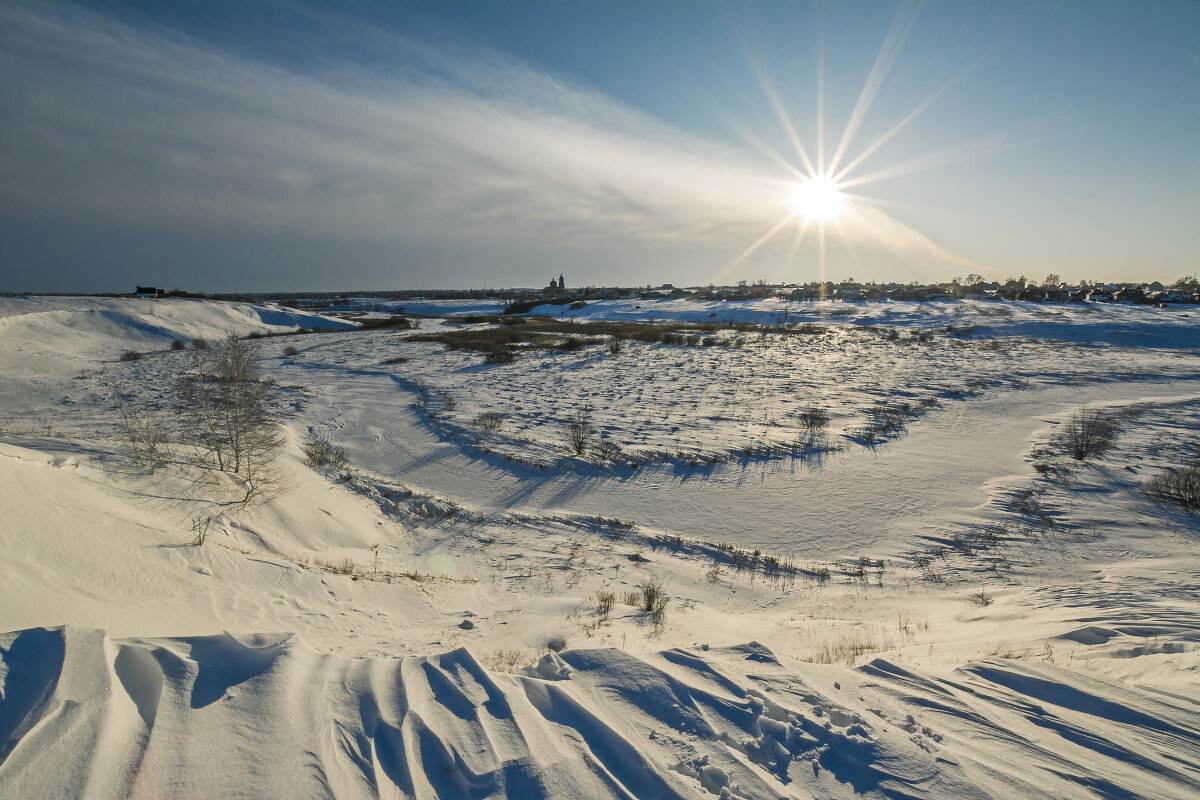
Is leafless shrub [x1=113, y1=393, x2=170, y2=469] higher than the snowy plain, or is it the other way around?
leafless shrub [x1=113, y1=393, x2=170, y2=469]

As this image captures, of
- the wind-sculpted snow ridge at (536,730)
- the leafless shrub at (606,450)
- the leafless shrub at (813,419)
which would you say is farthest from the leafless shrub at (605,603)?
the leafless shrub at (813,419)

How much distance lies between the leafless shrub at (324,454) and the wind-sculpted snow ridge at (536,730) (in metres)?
7.09

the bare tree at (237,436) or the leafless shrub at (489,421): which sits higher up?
the bare tree at (237,436)

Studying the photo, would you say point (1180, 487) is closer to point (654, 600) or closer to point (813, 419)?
point (813, 419)

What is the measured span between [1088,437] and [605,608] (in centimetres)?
1171

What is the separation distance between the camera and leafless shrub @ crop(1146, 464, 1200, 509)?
7757 millimetres

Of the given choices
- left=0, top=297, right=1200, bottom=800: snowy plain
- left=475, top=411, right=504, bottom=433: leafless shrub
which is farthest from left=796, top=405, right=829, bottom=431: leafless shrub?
left=475, top=411, right=504, bottom=433: leafless shrub

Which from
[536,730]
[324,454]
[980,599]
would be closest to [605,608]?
[536,730]

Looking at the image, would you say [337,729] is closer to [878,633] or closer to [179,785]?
[179,785]

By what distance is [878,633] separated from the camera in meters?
4.91

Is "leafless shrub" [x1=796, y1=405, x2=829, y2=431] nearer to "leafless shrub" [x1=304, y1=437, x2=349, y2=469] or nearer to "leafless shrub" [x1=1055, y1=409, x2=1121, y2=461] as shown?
"leafless shrub" [x1=1055, y1=409, x2=1121, y2=461]

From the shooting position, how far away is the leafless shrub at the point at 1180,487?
25.4 feet

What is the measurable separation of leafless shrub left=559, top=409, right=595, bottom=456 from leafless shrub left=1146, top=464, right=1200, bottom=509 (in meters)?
9.97

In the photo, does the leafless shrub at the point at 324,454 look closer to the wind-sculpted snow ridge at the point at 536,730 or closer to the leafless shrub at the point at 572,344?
the wind-sculpted snow ridge at the point at 536,730
